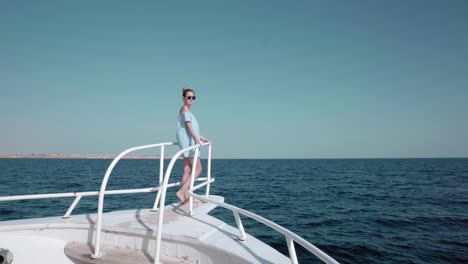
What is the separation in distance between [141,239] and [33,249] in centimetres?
133

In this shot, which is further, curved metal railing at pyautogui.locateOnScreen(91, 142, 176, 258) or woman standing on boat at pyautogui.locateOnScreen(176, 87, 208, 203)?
woman standing on boat at pyautogui.locateOnScreen(176, 87, 208, 203)

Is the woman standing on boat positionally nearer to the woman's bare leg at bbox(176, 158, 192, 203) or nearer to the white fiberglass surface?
the woman's bare leg at bbox(176, 158, 192, 203)

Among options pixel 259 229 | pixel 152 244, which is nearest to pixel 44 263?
pixel 152 244

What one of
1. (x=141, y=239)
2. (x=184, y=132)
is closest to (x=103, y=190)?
(x=141, y=239)

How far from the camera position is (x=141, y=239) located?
2.81 m

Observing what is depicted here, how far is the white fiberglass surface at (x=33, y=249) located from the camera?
2.92 m

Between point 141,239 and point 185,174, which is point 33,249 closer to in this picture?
point 141,239

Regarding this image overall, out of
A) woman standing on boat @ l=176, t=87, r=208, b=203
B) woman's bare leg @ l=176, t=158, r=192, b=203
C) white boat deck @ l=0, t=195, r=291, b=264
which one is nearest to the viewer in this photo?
white boat deck @ l=0, t=195, r=291, b=264

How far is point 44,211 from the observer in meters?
10.9

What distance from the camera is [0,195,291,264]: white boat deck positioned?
96.7 inches

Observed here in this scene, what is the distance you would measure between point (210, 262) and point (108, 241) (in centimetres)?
128

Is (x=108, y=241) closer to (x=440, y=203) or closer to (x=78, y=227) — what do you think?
(x=78, y=227)

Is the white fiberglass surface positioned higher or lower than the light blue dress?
lower

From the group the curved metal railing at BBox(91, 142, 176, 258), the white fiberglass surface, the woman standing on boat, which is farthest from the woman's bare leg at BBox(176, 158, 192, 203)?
the white fiberglass surface
